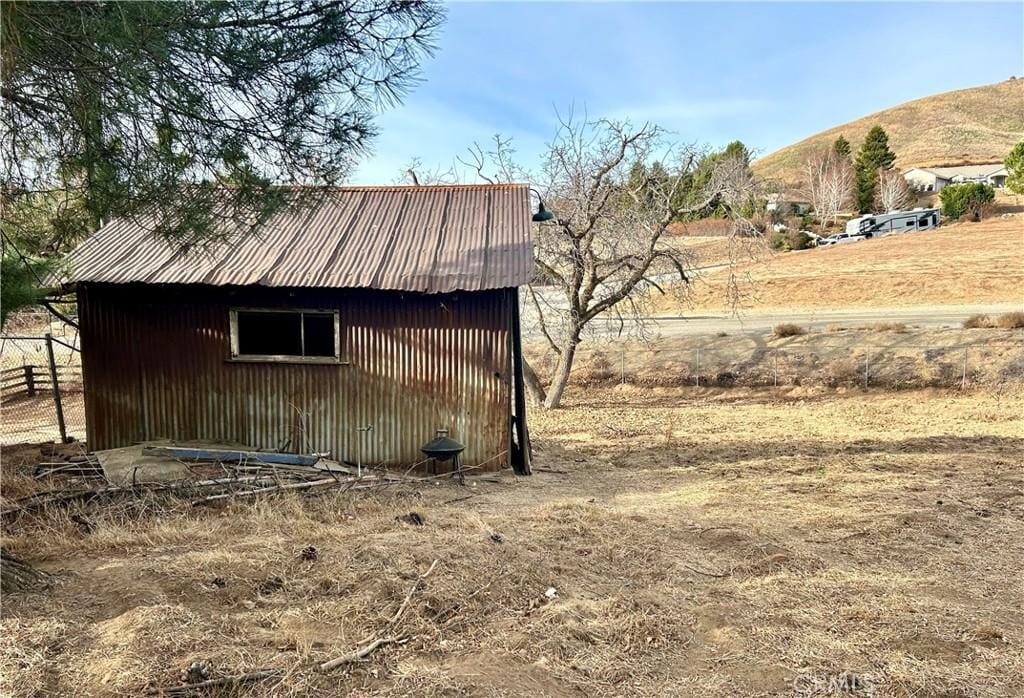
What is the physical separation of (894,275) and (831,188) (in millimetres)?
26544

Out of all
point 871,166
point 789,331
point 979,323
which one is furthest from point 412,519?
point 871,166

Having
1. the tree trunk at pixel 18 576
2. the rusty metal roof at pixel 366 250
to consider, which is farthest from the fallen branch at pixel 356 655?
the rusty metal roof at pixel 366 250

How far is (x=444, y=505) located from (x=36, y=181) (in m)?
4.71

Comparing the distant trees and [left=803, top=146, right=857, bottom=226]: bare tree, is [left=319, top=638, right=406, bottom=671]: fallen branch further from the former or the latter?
[left=803, top=146, right=857, bottom=226]: bare tree

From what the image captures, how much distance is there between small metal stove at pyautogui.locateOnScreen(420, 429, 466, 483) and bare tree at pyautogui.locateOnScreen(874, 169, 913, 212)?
2040 inches

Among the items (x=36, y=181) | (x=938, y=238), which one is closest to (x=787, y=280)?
(x=938, y=238)

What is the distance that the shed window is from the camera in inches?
320

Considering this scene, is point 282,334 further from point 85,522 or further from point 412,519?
point 412,519

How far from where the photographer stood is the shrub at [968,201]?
40844mm

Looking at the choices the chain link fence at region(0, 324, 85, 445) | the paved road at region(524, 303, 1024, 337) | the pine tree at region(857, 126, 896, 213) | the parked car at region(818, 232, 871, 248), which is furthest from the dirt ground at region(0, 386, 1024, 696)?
the pine tree at region(857, 126, 896, 213)

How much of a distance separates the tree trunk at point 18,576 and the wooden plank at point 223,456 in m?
2.95

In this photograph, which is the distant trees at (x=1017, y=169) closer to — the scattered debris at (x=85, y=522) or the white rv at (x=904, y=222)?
the white rv at (x=904, y=222)

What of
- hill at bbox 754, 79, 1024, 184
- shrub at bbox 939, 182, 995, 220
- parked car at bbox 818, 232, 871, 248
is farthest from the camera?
hill at bbox 754, 79, 1024, 184

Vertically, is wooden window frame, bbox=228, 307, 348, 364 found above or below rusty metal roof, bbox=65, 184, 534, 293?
below
